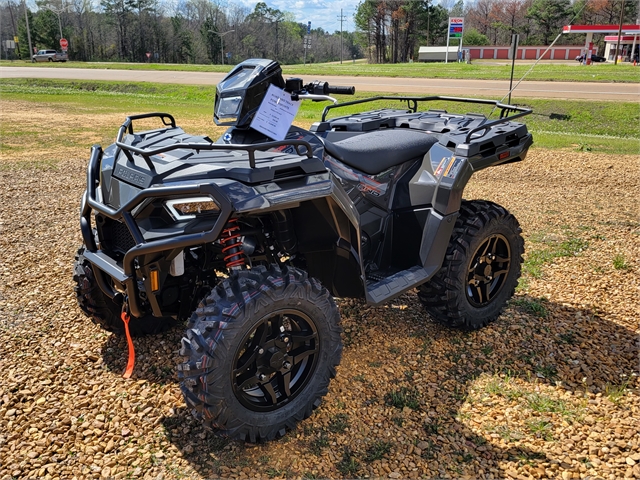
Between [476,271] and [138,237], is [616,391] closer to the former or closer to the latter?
[476,271]

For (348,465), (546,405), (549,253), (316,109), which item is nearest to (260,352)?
(348,465)

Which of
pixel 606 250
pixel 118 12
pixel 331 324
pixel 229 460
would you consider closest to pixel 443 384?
pixel 331 324

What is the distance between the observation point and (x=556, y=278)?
16.0ft

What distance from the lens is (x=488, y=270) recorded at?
3.91 meters

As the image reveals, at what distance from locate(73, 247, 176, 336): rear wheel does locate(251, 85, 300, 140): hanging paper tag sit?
4.10 ft

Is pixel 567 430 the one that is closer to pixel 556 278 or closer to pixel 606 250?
pixel 556 278

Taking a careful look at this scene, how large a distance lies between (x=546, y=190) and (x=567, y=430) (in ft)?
17.7

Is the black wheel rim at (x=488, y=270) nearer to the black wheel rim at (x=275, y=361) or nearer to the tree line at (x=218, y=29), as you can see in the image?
the black wheel rim at (x=275, y=361)

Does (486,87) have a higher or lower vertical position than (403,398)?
higher

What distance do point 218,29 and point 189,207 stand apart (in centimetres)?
6605

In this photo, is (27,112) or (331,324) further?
(27,112)

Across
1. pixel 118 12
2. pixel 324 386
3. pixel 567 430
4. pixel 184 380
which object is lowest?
pixel 567 430

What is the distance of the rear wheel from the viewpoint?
3340 mm

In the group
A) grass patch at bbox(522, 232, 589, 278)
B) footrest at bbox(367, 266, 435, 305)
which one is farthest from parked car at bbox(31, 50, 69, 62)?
footrest at bbox(367, 266, 435, 305)
